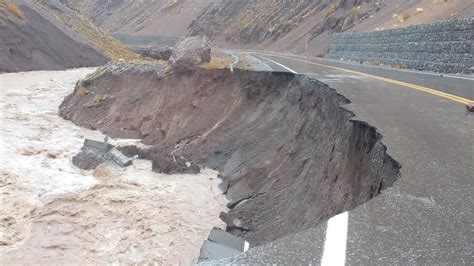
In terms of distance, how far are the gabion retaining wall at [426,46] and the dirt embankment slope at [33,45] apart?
18.3 metres

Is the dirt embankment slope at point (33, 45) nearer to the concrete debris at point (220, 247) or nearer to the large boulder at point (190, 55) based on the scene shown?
the large boulder at point (190, 55)

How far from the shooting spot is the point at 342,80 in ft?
49.4

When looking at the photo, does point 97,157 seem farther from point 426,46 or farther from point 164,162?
point 426,46

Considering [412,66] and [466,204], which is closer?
[466,204]

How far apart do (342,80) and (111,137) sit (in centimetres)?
914

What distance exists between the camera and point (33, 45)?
29.3 meters

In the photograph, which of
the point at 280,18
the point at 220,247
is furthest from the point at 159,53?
the point at 280,18

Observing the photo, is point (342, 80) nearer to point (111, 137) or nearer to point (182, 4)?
point (111, 137)

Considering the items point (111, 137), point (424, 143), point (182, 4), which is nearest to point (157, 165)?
point (111, 137)

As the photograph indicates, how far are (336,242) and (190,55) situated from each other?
16941 millimetres

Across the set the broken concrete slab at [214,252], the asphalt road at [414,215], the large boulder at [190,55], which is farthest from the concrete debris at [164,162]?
the broken concrete slab at [214,252]

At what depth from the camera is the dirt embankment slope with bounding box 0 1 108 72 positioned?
27.7 m

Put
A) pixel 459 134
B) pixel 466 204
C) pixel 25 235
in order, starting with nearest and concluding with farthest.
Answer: pixel 466 204, pixel 459 134, pixel 25 235

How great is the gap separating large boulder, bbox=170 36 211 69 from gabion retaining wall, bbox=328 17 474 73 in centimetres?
879
